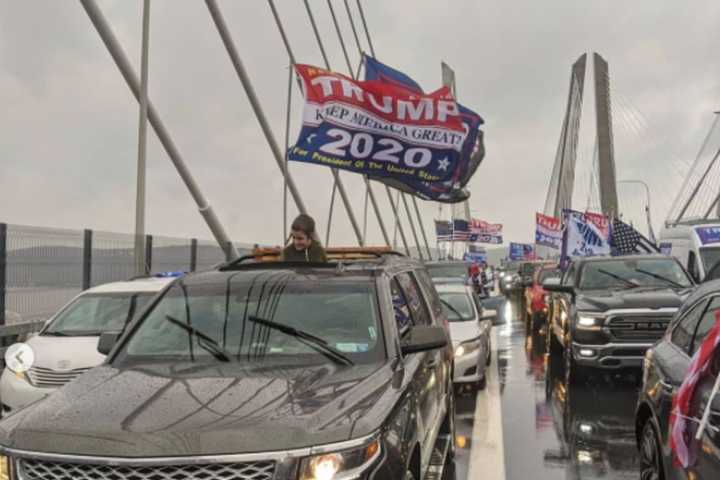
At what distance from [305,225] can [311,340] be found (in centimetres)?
247

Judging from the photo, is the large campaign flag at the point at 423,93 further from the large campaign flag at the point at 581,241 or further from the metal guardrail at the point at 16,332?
the metal guardrail at the point at 16,332

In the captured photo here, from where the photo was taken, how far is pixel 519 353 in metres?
14.8

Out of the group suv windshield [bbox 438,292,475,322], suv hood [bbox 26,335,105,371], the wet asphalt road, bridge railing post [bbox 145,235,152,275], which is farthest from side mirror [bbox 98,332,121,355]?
bridge railing post [bbox 145,235,152,275]

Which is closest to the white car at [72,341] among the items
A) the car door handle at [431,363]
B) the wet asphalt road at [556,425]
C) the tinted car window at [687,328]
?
the car door handle at [431,363]

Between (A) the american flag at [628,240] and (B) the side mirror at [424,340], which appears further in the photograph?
(A) the american flag at [628,240]

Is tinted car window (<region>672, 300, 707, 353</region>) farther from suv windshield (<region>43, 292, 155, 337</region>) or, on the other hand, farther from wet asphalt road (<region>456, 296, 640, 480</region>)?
suv windshield (<region>43, 292, 155, 337</region>)

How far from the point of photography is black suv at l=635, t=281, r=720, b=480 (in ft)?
12.0

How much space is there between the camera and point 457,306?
11.5 metres

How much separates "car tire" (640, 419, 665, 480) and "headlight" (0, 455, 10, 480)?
3.32 meters

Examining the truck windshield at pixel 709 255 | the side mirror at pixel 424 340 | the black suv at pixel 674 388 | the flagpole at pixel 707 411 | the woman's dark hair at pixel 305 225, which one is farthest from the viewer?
the truck windshield at pixel 709 255

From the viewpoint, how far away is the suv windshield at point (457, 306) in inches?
434

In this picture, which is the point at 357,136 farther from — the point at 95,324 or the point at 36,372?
the point at 36,372

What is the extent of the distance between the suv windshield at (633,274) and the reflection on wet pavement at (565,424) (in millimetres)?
1350

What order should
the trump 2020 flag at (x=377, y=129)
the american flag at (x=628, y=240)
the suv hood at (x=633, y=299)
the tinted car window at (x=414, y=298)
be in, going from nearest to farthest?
the tinted car window at (x=414, y=298), the suv hood at (x=633, y=299), the trump 2020 flag at (x=377, y=129), the american flag at (x=628, y=240)
